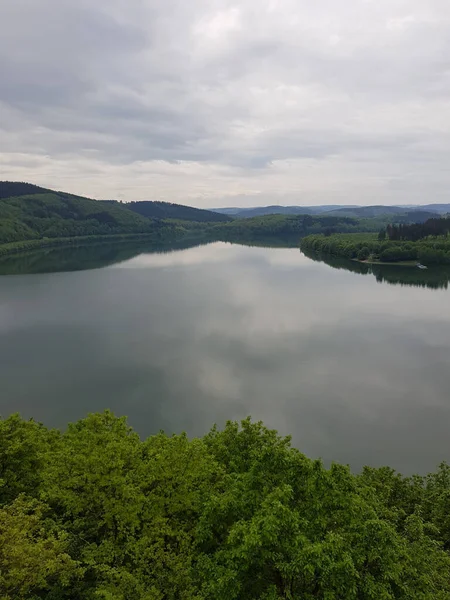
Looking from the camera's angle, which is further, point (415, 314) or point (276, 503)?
point (415, 314)

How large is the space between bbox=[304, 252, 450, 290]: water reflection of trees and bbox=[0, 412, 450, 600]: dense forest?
98.3 metres

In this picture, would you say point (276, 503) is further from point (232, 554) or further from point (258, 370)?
point (258, 370)

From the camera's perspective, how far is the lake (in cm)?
3609

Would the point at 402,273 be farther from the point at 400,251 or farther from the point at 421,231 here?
the point at 421,231

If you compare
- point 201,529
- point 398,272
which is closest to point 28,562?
point 201,529

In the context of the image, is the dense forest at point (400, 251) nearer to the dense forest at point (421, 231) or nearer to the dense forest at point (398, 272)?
the dense forest at point (398, 272)

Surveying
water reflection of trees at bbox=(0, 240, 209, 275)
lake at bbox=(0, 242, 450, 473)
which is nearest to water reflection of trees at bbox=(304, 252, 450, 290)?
lake at bbox=(0, 242, 450, 473)

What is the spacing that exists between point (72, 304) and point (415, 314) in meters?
69.9

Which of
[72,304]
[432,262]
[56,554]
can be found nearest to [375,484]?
[56,554]

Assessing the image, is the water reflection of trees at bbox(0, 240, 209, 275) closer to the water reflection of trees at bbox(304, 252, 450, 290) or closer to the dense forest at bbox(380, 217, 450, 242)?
the water reflection of trees at bbox(304, 252, 450, 290)

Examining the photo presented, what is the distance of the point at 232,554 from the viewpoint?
37.7ft

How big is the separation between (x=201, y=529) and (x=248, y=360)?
37.9 meters

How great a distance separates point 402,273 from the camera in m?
Answer: 122

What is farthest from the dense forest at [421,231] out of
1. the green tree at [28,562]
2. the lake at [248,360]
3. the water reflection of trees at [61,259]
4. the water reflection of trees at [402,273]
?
the green tree at [28,562]
